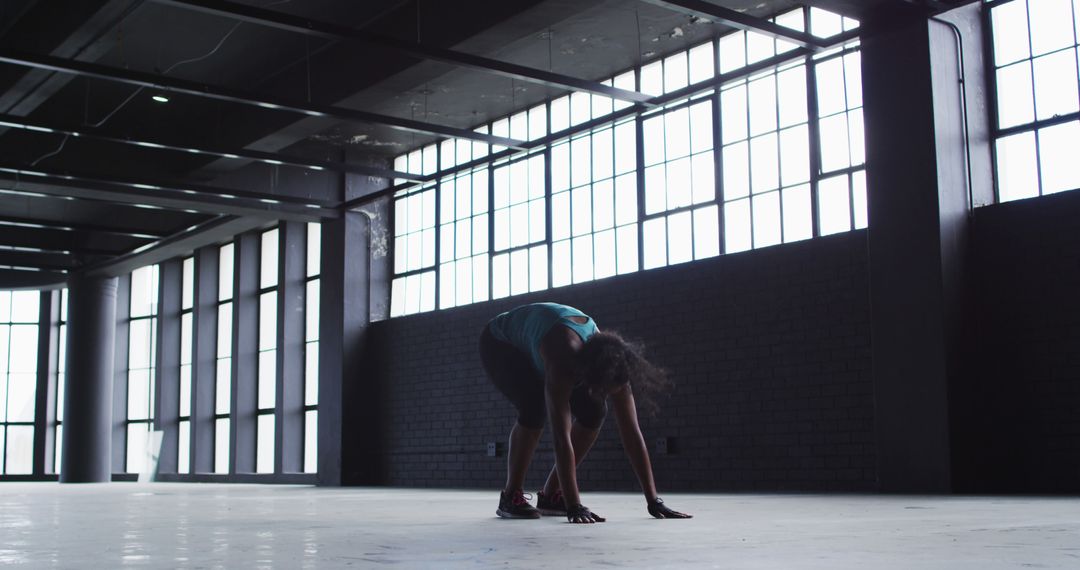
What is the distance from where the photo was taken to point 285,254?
15.8m

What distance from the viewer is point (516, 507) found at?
15.2 ft

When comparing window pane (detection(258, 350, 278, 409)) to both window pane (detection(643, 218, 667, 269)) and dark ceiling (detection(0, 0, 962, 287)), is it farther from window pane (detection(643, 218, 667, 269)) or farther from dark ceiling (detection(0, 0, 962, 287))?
window pane (detection(643, 218, 667, 269))

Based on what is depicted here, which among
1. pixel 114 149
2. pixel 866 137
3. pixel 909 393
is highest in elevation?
pixel 114 149

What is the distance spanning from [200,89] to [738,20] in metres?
4.23

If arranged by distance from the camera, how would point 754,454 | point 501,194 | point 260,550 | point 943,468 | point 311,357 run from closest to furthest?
1. point 260,550
2. point 943,468
3. point 754,454
4. point 501,194
5. point 311,357

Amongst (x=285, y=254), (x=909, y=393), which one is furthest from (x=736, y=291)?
(x=285, y=254)

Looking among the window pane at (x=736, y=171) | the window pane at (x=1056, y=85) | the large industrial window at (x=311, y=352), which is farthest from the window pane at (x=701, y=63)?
the large industrial window at (x=311, y=352)

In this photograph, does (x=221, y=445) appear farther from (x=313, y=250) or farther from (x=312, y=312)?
(x=313, y=250)

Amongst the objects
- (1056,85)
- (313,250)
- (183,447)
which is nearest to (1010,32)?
(1056,85)

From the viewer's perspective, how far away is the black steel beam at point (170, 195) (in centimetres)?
1223

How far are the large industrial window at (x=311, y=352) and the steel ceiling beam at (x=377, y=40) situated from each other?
7200 millimetres

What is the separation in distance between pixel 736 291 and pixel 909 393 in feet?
7.03

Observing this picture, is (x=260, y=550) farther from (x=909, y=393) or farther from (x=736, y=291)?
(x=736, y=291)

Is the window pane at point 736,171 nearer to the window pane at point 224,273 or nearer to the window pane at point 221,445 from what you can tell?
the window pane at point 224,273
